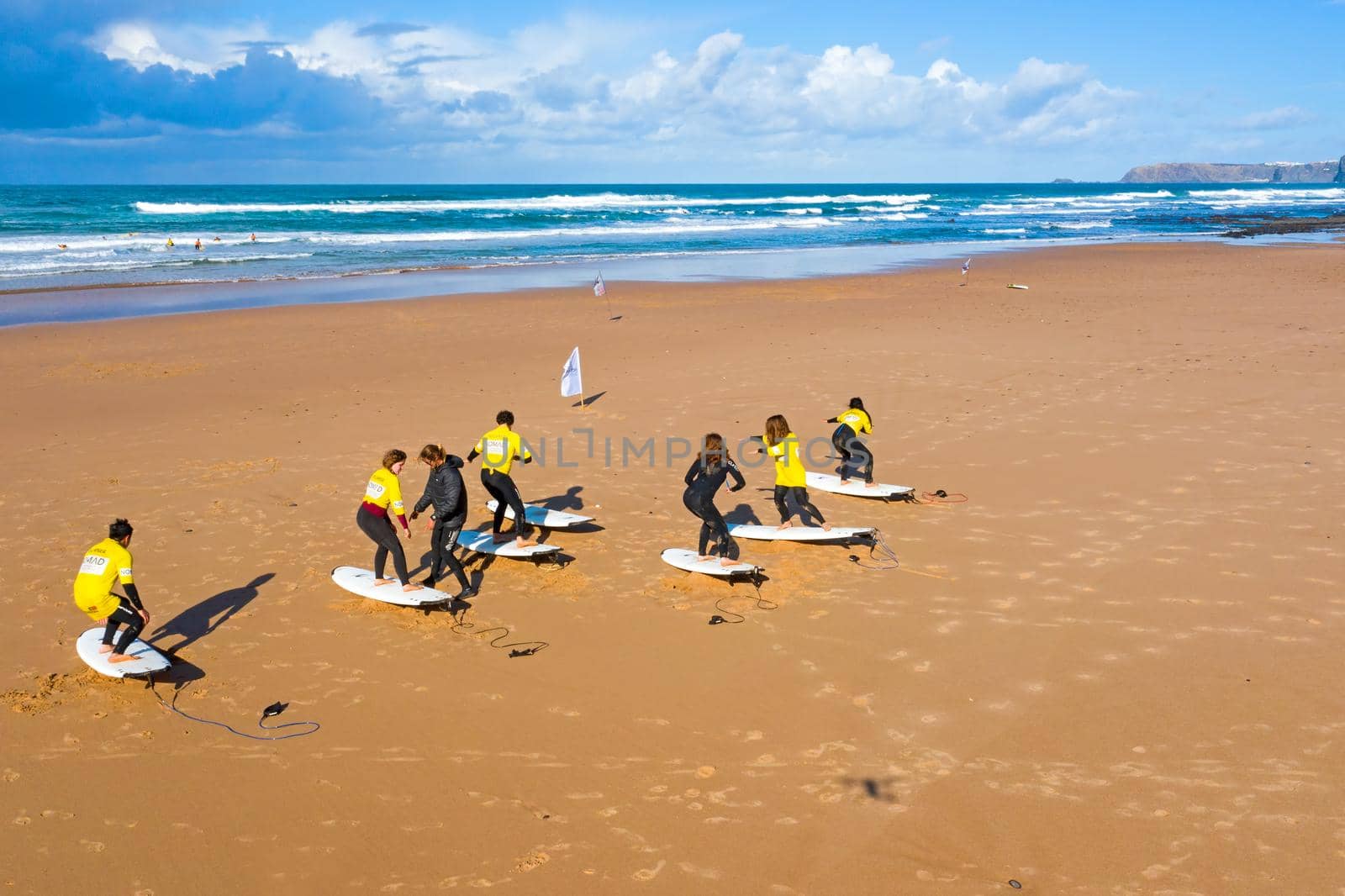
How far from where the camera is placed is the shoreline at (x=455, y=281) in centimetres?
2742

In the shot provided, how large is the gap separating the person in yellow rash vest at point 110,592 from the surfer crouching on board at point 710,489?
5.03 m

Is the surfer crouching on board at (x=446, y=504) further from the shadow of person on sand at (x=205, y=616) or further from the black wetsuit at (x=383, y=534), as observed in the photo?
the shadow of person on sand at (x=205, y=616)

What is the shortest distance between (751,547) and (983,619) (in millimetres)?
2836

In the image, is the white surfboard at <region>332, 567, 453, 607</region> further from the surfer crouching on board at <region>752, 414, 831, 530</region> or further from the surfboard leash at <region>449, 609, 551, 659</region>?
the surfer crouching on board at <region>752, 414, 831, 530</region>

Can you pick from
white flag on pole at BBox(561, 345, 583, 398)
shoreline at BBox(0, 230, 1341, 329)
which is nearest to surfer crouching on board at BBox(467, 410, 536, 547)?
white flag on pole at BBox(561, 345, 583, 398)

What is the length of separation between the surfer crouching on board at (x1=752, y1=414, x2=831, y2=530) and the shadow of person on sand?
5.59 meters

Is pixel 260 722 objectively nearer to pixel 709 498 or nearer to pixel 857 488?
pixel 709 498

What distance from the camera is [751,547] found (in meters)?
10.3

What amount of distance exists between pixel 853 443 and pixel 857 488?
0.60 meters

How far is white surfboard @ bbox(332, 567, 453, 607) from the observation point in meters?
8.62

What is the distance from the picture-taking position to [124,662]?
739 cm

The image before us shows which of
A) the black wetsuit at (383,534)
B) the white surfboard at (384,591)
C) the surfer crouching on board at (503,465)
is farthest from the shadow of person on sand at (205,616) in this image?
the surfer crouching on board at (503,465)

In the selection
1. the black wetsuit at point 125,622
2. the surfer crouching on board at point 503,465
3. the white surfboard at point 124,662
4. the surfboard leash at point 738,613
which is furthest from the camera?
the surfer crouching on board at point 503,465

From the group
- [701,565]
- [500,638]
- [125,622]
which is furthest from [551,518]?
[125,622]
